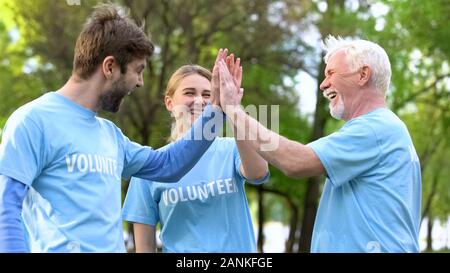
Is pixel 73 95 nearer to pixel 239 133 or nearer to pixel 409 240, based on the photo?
pixel 239 133

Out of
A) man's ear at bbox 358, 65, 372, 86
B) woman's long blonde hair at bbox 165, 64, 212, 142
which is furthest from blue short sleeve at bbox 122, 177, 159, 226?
man's ear at bbox 358, 65, 372, 86

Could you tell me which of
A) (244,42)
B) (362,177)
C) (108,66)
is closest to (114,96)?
(108,66)

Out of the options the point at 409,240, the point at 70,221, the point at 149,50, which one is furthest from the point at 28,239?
the point at 409,240

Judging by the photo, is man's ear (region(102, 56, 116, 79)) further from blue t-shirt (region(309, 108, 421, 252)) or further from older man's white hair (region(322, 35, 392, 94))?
older man's white hair (region(322, 35, 392, 94))

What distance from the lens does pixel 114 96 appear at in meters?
3.89

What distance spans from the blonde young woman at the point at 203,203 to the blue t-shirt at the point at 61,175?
76 cm

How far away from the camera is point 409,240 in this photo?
12.6ft

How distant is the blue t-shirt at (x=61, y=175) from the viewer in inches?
133

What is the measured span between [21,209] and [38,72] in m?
16.4

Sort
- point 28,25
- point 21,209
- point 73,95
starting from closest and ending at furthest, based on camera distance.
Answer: point 21,209 < point 73,95 < point 28,25

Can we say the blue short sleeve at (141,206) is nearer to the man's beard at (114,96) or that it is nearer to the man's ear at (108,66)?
the man's beard at (114,96)

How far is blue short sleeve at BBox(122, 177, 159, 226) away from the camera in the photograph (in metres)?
4.65

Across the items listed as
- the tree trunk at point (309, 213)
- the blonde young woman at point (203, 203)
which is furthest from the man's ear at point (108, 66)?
the tree trunk at point (309, 213)

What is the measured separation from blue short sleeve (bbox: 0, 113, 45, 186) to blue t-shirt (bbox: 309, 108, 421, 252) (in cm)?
152
